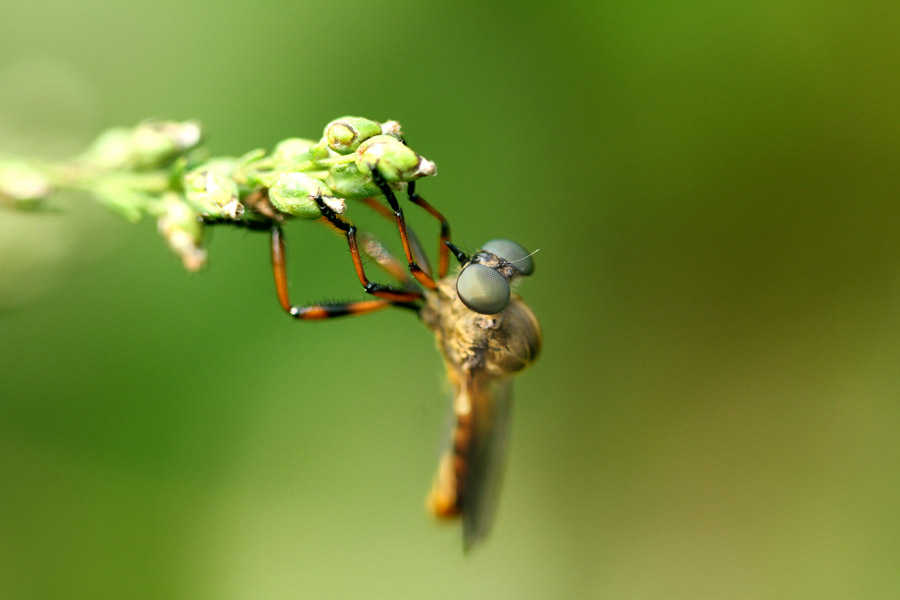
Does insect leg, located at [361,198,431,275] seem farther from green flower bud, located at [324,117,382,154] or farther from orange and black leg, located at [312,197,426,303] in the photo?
green flower bud, located at [324,117,382,154]

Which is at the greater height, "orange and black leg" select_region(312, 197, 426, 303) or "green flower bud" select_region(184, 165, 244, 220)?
"orange and black leg" select_region(312, 197, 426, 303)

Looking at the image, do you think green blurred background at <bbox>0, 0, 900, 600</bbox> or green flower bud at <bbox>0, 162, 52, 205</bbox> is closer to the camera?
green flower bud at <bbox>0, 162, 52, 205</bbox>

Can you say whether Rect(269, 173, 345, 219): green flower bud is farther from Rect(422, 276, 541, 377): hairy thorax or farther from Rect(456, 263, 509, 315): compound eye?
Rect(422, 276, 541, 377): hairy thorax

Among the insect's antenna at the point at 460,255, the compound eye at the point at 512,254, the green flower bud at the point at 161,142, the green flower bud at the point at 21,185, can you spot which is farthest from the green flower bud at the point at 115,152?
the compound eye at the point at 512,254

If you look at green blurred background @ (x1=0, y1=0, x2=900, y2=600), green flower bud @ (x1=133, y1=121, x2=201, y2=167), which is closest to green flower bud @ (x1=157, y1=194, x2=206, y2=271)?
green flower bud @ (x1=133, y1=121, x2=201, y2=167)

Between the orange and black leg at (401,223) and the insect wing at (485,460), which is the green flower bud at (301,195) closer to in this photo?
the orange and black leg at (401,223)

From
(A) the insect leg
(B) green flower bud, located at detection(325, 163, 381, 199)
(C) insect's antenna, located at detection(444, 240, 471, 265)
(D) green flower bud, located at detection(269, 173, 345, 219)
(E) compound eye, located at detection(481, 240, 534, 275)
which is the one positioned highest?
(A) the insect leg

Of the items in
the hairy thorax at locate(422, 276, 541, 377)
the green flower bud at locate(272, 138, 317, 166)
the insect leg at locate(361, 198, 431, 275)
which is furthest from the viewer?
the hairy thorax at locate(422, 276, 541, 377)

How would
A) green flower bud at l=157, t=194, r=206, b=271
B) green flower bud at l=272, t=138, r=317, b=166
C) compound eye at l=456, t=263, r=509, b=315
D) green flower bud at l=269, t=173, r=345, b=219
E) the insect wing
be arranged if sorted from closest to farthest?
green flower bud at l=269, t=173, r=345, b=219 < green flower bud at l=272, t=138, r=317, b=166 < green flower bud at l=157, t=194, r=206, b=271 < compound eye at l=456, t=263, r=509, b=315 < the insect wing
